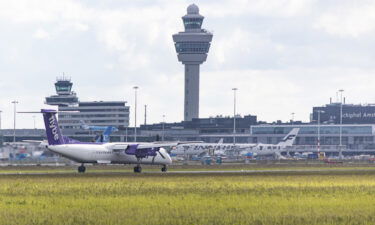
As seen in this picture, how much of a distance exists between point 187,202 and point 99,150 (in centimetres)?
6317

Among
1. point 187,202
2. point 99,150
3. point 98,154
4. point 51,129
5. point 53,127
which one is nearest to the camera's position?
point 187,202

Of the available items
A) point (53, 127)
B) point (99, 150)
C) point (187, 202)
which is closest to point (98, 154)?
point (99, 150)

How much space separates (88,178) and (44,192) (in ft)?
75.5

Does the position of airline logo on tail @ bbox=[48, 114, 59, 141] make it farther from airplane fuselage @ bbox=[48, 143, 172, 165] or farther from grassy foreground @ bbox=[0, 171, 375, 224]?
grassy foreground @ bbox=[0, 171, 375, 224]

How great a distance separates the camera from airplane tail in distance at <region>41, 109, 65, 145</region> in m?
122

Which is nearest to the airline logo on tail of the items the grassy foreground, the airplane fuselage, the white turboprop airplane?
the white turboprop airplane

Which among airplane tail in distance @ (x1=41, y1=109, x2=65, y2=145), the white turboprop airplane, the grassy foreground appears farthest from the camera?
the white turboprop airplane

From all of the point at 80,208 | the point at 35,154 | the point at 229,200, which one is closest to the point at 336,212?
the point at 229,200

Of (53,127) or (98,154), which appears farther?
(98,154)

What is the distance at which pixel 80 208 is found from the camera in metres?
60.7

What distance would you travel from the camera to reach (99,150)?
127250 mm

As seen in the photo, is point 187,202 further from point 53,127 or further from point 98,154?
point 98,154

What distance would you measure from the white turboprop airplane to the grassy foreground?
29.6m

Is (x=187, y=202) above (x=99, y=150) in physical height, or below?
below
